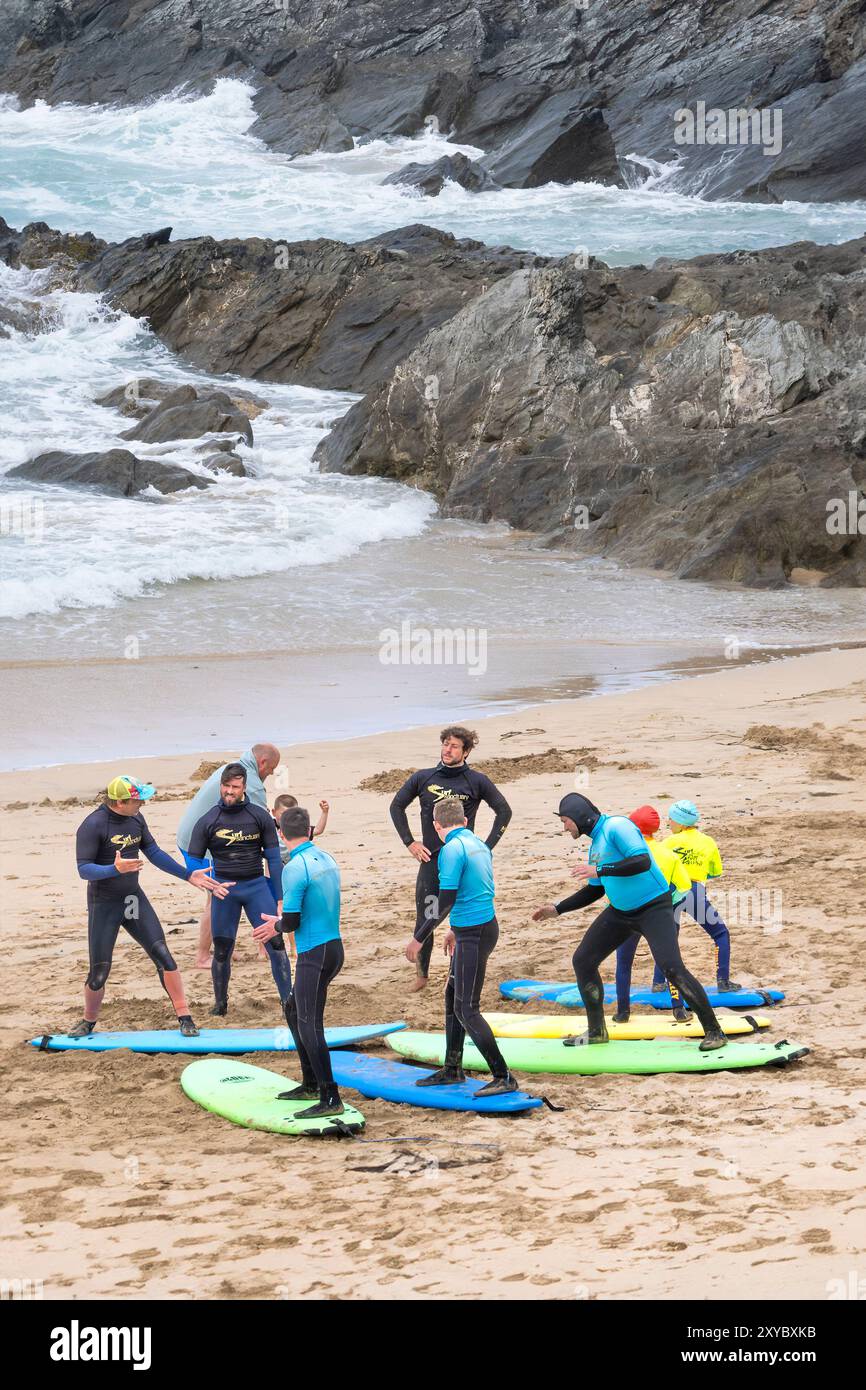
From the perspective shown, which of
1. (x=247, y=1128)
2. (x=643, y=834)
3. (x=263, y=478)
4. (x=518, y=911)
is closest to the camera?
(x=247, y=1128)

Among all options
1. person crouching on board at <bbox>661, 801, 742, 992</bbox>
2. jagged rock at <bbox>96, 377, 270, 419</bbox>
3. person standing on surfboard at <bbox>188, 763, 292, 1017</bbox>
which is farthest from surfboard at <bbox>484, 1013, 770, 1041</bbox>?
jagged rock at <bbox>96, 377, 270, 419</bbox>

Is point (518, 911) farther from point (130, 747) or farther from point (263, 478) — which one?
point (263, 478)

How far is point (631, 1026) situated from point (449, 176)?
4877 centimetres

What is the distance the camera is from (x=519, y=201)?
166 feet

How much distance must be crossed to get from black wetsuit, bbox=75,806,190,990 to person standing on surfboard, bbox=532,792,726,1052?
2.05 metres

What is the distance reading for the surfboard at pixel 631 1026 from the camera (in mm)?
7207

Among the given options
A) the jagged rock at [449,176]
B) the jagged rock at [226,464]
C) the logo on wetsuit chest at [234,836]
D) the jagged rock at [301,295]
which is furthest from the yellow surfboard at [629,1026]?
the jagged rock at [449,176]

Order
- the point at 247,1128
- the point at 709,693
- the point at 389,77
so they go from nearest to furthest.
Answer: the point at 247,1128 → the point at 709,693 → the point at 389,77

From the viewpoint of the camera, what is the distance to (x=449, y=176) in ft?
170

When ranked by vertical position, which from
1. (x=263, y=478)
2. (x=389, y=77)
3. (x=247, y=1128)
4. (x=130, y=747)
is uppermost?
(x=389, y=77)

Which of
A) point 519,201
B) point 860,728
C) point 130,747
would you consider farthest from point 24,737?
point 519,201

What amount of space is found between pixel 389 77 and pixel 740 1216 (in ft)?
206

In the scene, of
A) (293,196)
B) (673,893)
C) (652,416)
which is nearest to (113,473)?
(652,416)

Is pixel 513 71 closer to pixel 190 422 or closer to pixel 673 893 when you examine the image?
pixel 190 422
